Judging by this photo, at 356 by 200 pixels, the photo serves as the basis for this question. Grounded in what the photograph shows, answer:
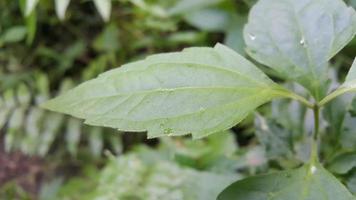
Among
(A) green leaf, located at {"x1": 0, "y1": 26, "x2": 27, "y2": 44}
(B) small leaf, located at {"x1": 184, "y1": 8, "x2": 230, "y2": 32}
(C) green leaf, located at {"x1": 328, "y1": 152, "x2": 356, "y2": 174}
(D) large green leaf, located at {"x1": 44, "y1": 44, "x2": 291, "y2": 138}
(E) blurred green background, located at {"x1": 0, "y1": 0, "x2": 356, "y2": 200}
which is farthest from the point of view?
(A) green leaf, located at {"x1": 0, "y1": 26, "x2": 27, "y2": 44}

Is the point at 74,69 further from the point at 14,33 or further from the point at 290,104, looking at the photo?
the point at 290,104

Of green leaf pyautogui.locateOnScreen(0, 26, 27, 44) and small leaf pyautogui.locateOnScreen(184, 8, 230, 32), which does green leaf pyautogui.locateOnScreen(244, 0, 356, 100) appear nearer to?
small leaf pyautogui.locateOnScreen(184, 8, 230, 32)

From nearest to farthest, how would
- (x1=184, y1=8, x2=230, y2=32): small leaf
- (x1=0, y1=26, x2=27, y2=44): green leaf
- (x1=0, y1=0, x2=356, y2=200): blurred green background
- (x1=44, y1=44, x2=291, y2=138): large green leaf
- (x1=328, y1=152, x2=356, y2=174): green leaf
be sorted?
(x1=44, y1=44, x2=291, y2=138): large green leaf → (x1=328, y1=152, x2=356, y2=174): green leaf → (x1=0, y1=0, x2=356, y2=200): blurred green background → (x1=184, y1=8, x2=230, y2=32): small leaf → (x1=0, y1=26, x2=27, y2=44): green leaf

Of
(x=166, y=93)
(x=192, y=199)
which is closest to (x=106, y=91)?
(x=166, y=93)

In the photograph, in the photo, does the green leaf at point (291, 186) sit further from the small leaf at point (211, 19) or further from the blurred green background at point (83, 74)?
the small leaf at point (211, 19)

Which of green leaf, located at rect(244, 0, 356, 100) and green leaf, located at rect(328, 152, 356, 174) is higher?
green leaf, located at rect(244, 0, 356, 100)

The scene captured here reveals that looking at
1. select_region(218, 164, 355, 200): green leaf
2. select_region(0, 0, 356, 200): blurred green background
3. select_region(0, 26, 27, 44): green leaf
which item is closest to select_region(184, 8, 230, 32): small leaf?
select_region(0, 0, 356, 200): blurred green background

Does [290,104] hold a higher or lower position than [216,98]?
lower

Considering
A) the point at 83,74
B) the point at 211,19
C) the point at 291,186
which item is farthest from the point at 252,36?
the point at 83,74

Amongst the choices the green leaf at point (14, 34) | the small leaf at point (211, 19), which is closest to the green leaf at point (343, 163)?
the small leaf at point (211, 19)
